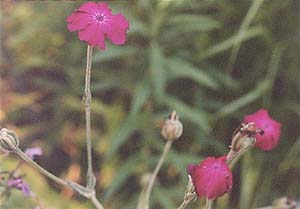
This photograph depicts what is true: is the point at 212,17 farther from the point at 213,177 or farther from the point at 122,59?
the point at 213,177

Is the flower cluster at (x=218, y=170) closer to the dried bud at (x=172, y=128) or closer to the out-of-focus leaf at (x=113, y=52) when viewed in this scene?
the dried bud at (x=172, y=128)

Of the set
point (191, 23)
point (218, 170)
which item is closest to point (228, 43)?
point (191, 23)

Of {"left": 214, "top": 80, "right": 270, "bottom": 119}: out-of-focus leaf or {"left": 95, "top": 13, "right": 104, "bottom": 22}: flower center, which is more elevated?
{"left": 214, "top": 80, "right": 270, "bottom": 119}: out-of-focus leaf

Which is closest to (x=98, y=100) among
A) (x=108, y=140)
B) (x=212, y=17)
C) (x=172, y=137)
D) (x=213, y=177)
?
(x=108, y=140)

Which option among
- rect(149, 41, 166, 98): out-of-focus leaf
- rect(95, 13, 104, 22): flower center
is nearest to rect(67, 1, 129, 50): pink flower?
rect(95, 13, 104, 22): flower center

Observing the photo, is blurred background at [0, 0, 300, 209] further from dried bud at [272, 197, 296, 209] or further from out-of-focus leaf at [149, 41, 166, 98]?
dried bud at [272, 197, 296, 209]

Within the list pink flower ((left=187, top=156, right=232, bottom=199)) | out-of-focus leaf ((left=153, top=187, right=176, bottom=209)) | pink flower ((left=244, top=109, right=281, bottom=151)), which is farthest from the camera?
out-of-focus leaf ((left=153, top=187, right=176, bottom=209))
